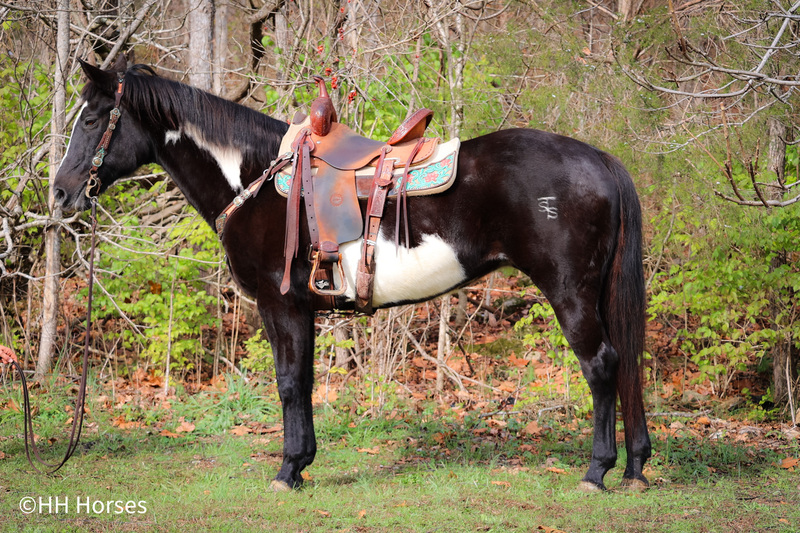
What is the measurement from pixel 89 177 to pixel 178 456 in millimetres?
2045

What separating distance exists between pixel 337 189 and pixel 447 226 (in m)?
0.66

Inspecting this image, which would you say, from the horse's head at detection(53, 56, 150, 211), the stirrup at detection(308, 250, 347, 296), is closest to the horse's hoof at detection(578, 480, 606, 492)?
the stirrup at detection(308, 250, 347, 296)

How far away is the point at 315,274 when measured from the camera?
4.07 m

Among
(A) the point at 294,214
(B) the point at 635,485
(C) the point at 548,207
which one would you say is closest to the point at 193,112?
(A) the point at 294,214

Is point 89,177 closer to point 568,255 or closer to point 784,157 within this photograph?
point 568,255

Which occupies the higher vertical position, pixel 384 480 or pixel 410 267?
pixel 410 267

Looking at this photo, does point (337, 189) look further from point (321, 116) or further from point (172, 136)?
point (172, 136)

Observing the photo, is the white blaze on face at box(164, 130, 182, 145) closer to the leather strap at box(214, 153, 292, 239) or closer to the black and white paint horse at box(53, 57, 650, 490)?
the black and white paint horse at box(53, 57, 650, 490)

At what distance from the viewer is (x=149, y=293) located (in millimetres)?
7004

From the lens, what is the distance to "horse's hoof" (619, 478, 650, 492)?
3.95m

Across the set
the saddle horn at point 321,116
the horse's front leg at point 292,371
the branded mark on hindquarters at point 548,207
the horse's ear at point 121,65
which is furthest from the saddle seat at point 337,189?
the horse's ear at point 121,65

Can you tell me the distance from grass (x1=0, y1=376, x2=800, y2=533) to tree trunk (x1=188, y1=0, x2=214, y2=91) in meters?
3.37

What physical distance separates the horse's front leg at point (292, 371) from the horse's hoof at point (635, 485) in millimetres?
1804

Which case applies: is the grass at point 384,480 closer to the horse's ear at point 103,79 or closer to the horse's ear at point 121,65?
the horse's ear at point 103,79
